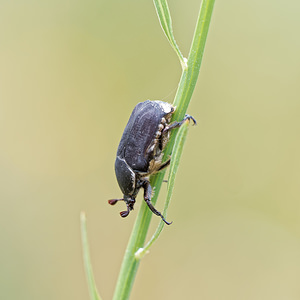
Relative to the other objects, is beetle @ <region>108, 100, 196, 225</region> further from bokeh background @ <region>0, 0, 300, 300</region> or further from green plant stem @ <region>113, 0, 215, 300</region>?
bokeh background @ <region>0, 0, 300, 300</region>

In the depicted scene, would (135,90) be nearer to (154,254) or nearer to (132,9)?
(132,9)

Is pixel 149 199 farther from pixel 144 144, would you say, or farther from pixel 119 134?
pixel 119 134

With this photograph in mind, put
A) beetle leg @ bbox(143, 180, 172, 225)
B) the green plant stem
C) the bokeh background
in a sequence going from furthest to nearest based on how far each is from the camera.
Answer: the bokeh background < beetle leg @ bbox(143, 180, 172, 225) < the green plant stem

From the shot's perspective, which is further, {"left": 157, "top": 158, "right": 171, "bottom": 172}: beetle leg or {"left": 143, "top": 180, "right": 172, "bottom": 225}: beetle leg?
{"left": 157, "top": 158, "right": 171, "bottom": 172}: beetle leg

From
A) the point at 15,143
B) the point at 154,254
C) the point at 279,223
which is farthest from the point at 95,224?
the point at 279,223

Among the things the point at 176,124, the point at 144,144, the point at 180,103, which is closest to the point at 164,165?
the point at 144,144

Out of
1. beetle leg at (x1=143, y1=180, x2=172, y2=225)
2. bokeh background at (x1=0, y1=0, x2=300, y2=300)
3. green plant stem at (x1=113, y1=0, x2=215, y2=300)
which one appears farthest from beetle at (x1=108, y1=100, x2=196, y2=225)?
bokeh background at (x1=0, y1=0, x2=300, y2=300)

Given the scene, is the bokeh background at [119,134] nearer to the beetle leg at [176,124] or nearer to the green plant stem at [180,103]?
the beetle leg at [176,124]

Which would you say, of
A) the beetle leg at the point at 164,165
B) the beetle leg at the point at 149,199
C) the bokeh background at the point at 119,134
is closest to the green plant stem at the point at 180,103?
the beetle leg at the point at 149,199
